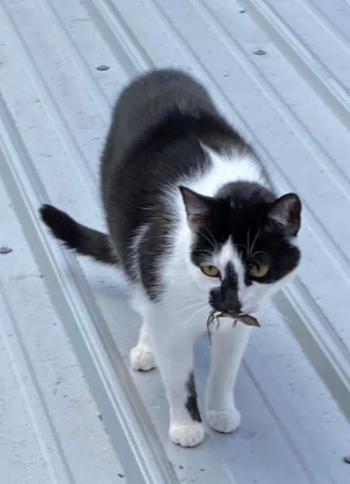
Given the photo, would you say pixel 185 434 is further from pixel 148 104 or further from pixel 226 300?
pixel 148 104

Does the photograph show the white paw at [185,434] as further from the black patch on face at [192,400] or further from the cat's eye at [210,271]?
the cat's eye at [210,271]

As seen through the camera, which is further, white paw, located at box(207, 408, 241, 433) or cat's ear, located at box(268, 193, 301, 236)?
white paw, located at box(207, 408, 241, 433)

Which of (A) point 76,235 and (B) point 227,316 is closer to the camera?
(B) point 227,316

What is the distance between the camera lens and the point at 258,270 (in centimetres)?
167

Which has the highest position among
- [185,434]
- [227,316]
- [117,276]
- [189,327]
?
[227,316]

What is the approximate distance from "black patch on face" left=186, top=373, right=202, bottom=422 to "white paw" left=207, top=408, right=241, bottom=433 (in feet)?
0.09

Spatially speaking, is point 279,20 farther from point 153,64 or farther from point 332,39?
point 153,64

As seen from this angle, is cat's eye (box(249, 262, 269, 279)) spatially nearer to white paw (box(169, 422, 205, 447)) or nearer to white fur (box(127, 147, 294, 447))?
white fur (box(127, 147, 294, 447))

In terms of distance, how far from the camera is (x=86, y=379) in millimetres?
2000

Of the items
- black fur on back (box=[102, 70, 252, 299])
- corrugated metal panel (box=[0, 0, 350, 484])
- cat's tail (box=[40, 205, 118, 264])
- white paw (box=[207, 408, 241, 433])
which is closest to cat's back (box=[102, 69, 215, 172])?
black fur on back (box=[102, 70, 252, 299])

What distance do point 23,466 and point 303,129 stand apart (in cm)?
119

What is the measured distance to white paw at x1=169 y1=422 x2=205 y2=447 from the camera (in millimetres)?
1887

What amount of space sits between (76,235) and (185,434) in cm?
53

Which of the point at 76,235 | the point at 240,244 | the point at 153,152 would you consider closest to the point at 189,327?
the point at 240,244
